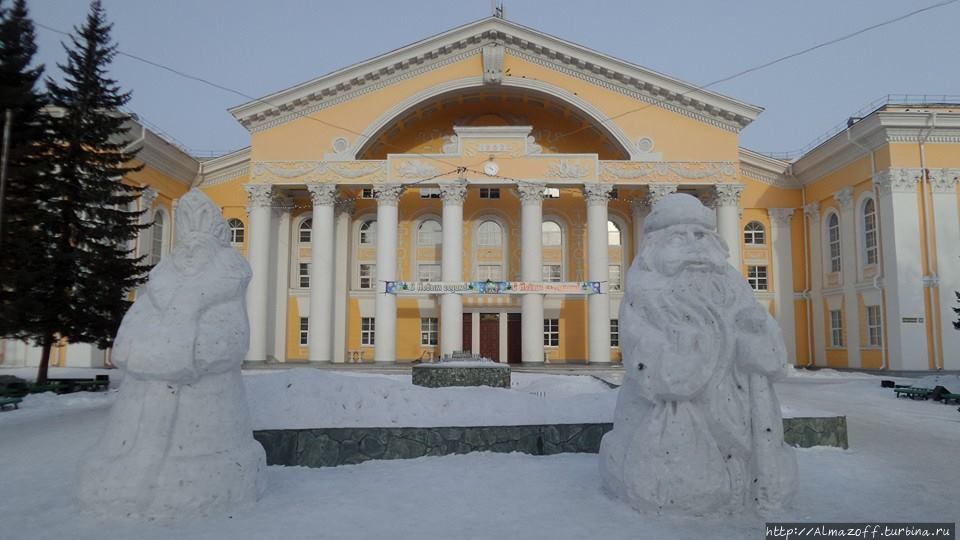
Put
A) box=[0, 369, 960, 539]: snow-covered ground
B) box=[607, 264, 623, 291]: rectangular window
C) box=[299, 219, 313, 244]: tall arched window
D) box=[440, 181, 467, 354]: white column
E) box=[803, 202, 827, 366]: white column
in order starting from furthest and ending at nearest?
box=[299, 219, 313, 244]: tall arched window, box=[607, 264, 623, 291]: rectangular window, box=[803, 202, 827, 366]: white column, box=[440, 181, 467, 354]: white column, box=[0, 369, 960, 539]: snow-covered ground

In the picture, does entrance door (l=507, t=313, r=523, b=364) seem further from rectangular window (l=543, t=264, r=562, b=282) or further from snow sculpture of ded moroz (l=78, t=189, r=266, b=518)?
snow sculpture of ded moroz (l=78, t=189, r=266, b=518)

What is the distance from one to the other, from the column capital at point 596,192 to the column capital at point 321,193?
433 inches

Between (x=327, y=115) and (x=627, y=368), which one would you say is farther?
(x=327, y=115)

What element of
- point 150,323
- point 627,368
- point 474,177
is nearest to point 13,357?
point 474,177

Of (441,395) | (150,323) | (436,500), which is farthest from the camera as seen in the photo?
(441,395)

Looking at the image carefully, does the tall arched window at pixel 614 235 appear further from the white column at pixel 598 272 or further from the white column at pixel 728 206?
the white column at pixel 728 206

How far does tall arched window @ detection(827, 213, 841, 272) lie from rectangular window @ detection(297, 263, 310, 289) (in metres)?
24.9

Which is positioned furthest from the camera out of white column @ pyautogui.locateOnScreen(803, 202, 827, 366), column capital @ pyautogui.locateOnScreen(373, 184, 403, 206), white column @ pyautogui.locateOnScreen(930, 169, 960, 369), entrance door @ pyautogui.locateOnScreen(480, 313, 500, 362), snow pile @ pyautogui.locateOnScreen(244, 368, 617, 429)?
entrance door @ pyautogui.locateOnScreen(480, 313, 500, 362)

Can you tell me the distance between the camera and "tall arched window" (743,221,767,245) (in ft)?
95.0

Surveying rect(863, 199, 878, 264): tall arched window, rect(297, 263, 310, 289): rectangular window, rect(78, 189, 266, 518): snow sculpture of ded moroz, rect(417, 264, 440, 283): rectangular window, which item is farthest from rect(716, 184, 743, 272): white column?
rect(78, 189, 266, 518): snow sculpture of ded moroz

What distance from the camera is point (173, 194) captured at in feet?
90.1

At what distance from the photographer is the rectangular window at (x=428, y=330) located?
2827 cm

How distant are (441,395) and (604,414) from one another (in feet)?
8.39

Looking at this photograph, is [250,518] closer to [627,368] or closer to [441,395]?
[627,368]
